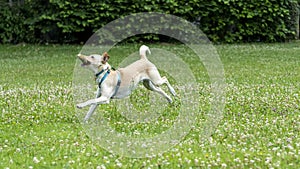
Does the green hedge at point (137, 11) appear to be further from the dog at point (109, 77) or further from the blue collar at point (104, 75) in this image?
the blue collar at point (104, 75)

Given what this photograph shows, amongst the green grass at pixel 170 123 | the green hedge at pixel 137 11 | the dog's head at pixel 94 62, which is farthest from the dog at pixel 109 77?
the green hedge at pixel 137 11

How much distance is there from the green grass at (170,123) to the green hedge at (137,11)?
311 inches

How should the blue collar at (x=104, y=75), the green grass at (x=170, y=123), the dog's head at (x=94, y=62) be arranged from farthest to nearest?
the blue collar at (x=104, y=75) < the dog's head at (x=94, y=62) < the green grass at (x=170, y=123)

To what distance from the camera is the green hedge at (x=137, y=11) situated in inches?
938

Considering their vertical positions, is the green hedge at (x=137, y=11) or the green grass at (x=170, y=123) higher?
the green grass at (x=170, y=123)

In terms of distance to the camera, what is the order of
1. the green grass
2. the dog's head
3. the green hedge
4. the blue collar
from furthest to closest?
the green hedge → the blue collar → the dog's head → the green grass

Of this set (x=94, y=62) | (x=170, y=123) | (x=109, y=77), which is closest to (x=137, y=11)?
(x=109, y=77)

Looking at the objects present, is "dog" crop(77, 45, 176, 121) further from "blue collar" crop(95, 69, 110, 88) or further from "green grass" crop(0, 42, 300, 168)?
"green grass" crop(0, 42, 300, 168)

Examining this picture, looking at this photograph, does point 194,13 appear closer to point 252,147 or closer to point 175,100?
point 175,100

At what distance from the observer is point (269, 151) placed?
6.33m

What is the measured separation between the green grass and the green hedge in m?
7.91

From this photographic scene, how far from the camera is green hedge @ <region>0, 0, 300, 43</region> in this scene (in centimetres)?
2381

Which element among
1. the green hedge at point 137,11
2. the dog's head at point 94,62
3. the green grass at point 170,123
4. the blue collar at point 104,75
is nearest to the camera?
the green grass at point 170,123

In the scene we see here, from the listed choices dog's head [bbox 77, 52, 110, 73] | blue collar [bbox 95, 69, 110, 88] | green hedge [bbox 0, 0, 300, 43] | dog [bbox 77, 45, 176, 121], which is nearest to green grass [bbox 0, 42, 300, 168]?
dog [bbox 77, 45, 176, 121]
